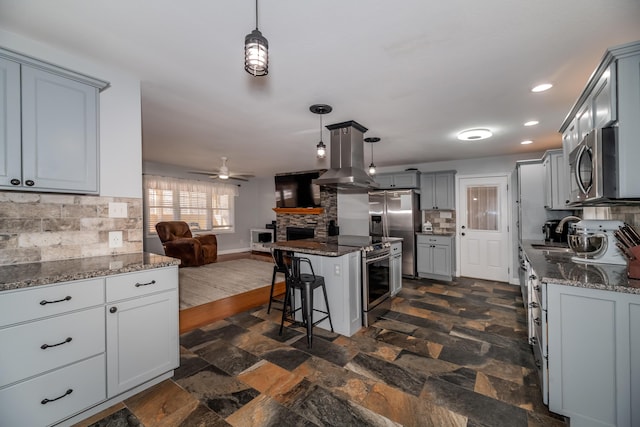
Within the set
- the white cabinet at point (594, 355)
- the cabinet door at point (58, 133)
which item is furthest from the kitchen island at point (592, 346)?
the cabinet door at point (58, 133)

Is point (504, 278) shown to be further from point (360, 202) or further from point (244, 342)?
point (244, 342)

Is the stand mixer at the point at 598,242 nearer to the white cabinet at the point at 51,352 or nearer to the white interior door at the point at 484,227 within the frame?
the white interior door at the point at 484,227

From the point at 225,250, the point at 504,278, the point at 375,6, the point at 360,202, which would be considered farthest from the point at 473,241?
the point at 225,250

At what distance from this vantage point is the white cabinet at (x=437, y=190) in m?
5.34

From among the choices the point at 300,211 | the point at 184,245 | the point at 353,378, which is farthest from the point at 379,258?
the point at 184,245

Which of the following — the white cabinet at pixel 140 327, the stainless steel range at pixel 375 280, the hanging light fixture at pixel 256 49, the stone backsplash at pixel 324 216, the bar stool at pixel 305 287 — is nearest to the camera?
the hanging light fixture at pixel 256 49

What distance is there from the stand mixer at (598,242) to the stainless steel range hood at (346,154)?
2094mm

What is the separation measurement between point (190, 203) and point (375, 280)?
6.28 meters

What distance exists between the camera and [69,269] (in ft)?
5.60

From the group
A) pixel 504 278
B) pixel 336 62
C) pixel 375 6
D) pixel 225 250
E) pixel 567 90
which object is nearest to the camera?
pixel 375 6

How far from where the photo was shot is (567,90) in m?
2.48

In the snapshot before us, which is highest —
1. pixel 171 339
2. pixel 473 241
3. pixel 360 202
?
pixel 360 202

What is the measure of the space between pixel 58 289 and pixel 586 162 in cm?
348

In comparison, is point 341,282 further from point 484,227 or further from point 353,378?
point 484,227
